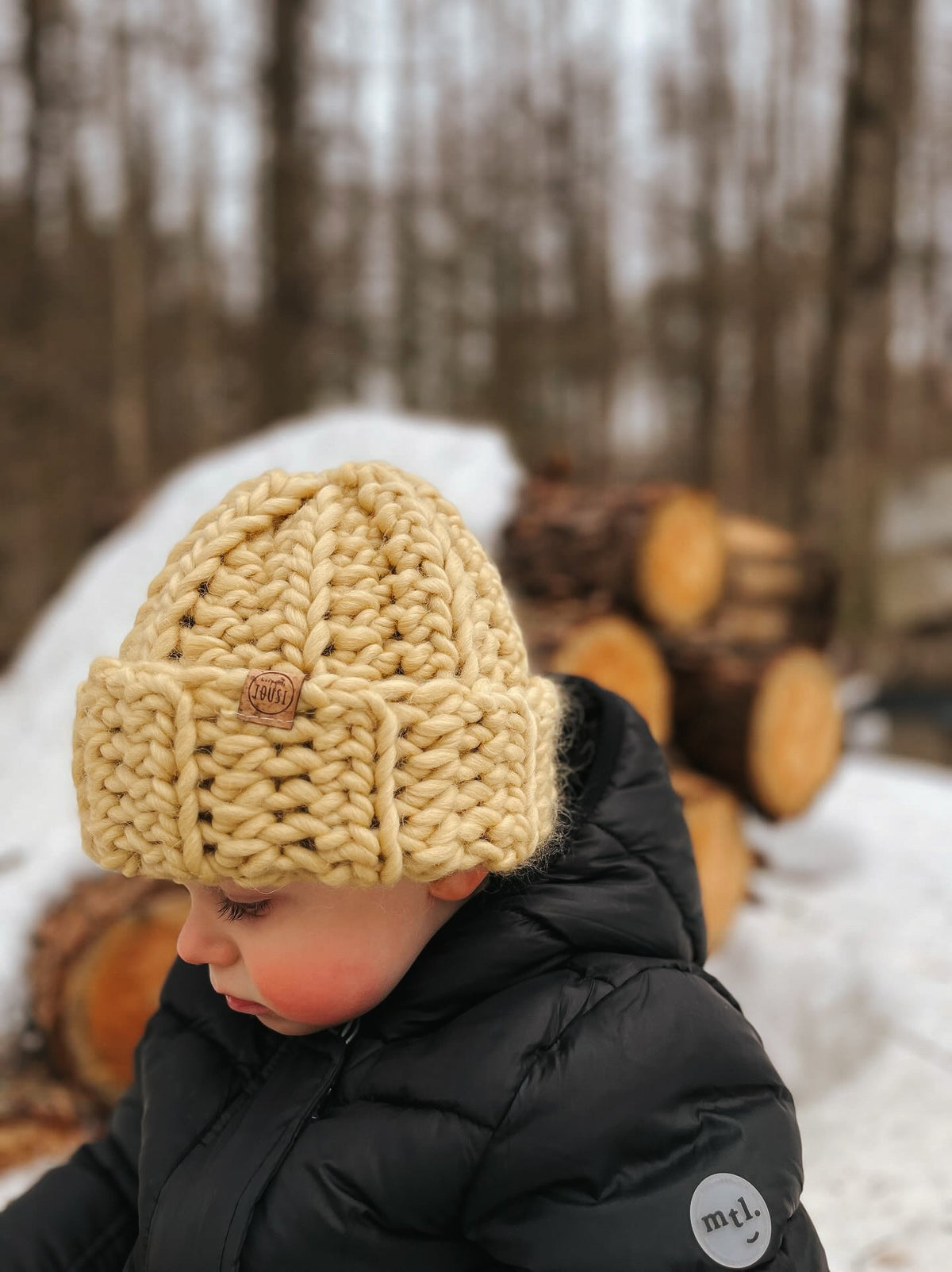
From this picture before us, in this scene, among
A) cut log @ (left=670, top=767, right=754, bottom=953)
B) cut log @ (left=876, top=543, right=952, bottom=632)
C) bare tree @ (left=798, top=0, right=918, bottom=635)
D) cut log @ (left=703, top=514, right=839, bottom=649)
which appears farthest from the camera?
cut log @ (left=876, top=543, right=952, bottom=632)

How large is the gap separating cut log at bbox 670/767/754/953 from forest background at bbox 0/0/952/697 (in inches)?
128

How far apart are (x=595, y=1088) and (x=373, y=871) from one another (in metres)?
0.25

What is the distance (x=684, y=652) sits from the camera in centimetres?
245

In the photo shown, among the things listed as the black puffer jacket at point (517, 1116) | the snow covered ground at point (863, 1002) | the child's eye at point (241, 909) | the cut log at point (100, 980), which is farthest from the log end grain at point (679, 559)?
the child's eye at point (241, 909)

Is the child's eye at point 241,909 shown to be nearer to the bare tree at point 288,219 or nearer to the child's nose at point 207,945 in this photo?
the child's nose at point 207,945

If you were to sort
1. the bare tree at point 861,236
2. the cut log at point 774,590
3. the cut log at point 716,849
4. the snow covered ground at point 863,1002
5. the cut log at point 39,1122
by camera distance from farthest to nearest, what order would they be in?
the bare tree at point 861,236
the cut log at point 774,590
the cut log at point 716,849
the cut log at point 39,1122
the snow covered ground at point 863,1002

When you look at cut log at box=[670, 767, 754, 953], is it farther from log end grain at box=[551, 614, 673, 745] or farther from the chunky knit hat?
the chunky knit hat

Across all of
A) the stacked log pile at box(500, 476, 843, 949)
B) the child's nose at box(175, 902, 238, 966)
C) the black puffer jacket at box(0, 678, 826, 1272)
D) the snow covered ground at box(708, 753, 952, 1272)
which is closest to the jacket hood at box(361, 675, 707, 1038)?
the black puffer jacket at box(0, 678, 826, 1272)

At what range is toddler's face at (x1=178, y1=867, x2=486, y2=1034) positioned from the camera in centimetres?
78

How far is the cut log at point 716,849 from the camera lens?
6.84 feet

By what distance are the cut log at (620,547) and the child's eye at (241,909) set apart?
5.16 ft

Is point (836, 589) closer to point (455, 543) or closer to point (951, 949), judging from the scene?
point (951, 949)

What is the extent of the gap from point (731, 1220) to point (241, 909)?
0.45 m

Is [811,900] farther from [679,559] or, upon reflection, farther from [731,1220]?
[731,1220]
